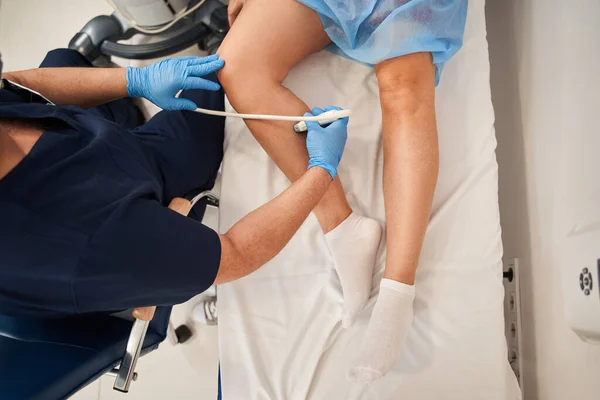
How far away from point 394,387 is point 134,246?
621mm

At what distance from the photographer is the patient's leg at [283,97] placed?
3.29 ft

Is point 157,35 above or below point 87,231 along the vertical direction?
above

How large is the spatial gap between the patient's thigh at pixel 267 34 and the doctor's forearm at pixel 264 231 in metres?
0.31

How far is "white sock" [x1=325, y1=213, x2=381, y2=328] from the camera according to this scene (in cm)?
98

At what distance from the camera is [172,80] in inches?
39.6

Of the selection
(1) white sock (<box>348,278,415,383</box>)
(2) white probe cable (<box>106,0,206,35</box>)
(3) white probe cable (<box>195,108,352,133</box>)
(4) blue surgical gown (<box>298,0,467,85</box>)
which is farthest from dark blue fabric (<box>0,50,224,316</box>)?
(2) white probe cable (<box>106,0,206,35</box>)

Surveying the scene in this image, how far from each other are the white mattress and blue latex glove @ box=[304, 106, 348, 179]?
Answer: 0.13m

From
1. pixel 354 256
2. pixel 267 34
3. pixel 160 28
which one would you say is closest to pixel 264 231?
pixel 354 256

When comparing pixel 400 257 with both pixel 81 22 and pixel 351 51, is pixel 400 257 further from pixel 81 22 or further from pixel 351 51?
pixel 81 22

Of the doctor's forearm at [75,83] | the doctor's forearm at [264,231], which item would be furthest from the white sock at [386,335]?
the doctor's forearm at [75,83]

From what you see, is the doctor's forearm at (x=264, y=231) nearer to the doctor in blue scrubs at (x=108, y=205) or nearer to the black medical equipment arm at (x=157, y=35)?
the doctor in blue scrubs at (x=108, y=205)

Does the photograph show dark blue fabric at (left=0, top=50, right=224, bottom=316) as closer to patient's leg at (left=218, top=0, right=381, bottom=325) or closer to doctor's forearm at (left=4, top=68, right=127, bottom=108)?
doctor's forearm at (left=4, top=68, right=127, bottom=108)

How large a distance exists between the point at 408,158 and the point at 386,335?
1.23 ft

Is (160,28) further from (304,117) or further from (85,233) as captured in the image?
(85,233)
